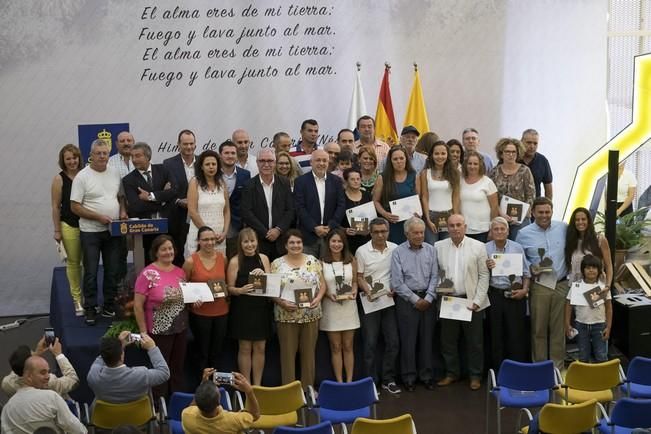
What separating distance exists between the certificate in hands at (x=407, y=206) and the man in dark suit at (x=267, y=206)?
953 millimetres

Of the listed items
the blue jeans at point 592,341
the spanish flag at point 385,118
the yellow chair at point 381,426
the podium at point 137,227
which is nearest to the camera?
the yellow chair at point 381,426

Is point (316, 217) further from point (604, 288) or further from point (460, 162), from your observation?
point (604, 288)

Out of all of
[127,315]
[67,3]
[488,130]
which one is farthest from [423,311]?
[67,3]

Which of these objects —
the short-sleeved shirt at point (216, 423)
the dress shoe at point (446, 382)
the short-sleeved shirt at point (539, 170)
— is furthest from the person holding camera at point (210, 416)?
the short-sleeved shirt at point (539, 170)

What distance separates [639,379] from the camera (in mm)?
7910

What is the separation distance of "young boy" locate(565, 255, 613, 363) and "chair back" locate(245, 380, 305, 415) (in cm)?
293

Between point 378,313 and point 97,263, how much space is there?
254cm

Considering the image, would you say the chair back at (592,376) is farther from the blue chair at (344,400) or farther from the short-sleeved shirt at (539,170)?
the short-sleeved shirt at (539,170)

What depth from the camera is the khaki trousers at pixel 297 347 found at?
344 inches

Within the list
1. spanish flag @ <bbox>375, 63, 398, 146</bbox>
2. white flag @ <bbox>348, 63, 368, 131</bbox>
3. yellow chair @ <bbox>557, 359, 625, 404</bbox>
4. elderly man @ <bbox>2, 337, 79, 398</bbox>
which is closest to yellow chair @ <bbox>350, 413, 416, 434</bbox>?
yellow chair @ <bbox>557, 359, 625, 404</bbox>

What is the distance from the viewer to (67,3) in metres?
11.6

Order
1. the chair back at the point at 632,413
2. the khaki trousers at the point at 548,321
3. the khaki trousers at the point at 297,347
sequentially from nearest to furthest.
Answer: the chair back at the point at 632,413 → the khaki trousers at the point at 297,347 → the khaki trousers at the point at 548,321

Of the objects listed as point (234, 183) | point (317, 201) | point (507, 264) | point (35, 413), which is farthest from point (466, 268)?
point (35, 413)

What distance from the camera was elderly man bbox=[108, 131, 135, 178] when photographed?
934cm
